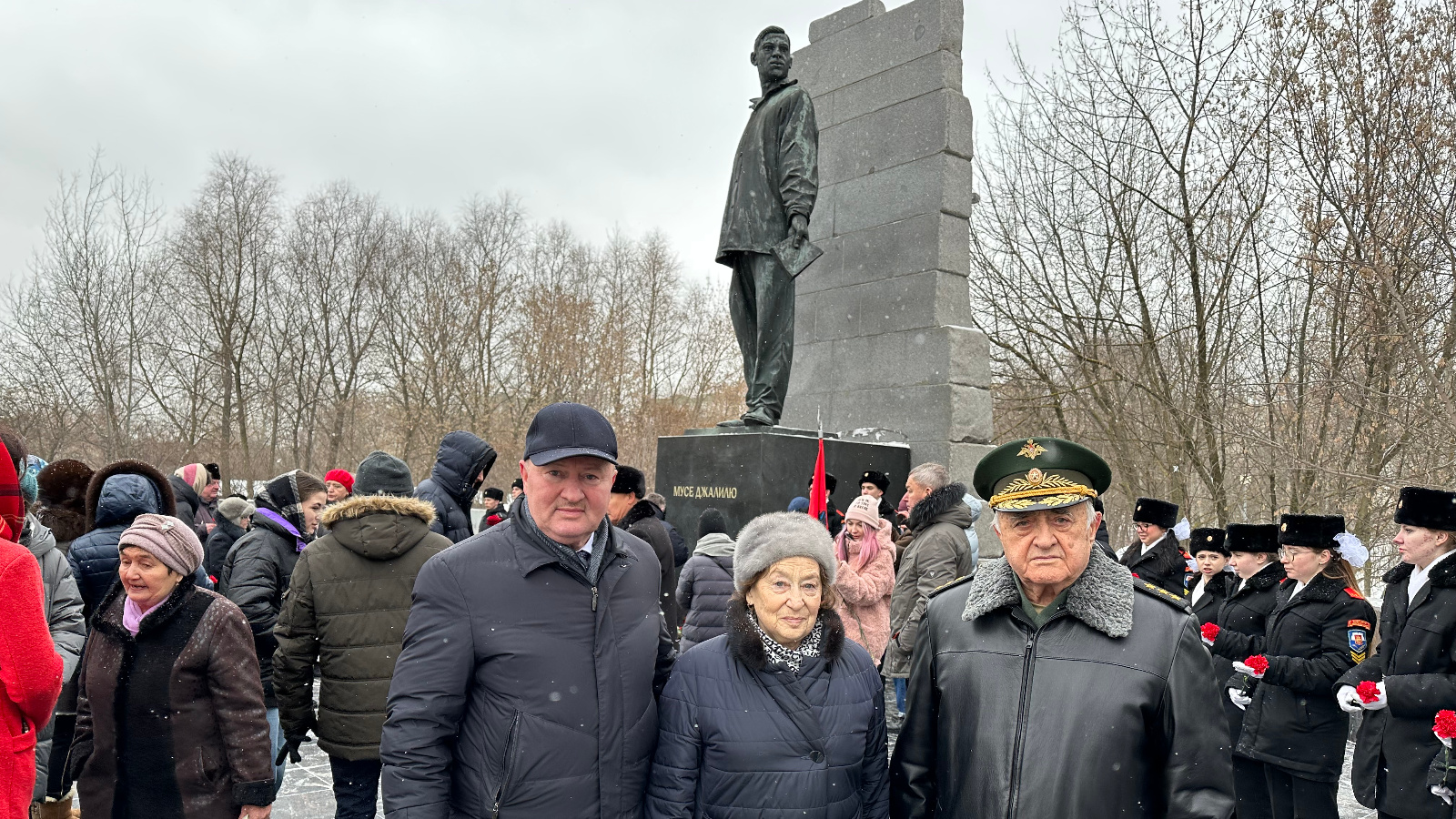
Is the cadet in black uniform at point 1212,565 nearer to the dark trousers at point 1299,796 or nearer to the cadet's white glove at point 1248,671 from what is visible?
the cadet's white glove at point 1248,671

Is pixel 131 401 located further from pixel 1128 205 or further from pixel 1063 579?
pixel 1063 579

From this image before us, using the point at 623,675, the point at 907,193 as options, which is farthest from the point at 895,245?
the point at 623,675

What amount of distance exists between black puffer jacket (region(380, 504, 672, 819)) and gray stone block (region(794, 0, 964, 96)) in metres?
8.78

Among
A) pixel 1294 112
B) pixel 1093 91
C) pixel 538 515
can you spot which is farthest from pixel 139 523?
pixel 1093 91

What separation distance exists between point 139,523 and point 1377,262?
8959 mm

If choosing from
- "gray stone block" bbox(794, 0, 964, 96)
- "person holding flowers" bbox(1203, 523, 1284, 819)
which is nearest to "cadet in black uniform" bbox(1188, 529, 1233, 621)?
"person holding flowers" bbox(1203, 523, 1284, 819)

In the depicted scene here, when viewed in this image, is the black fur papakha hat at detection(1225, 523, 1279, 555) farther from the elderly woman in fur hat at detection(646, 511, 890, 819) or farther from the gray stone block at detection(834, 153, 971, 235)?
the gray stone block at detection(834, 153, 971, 235)

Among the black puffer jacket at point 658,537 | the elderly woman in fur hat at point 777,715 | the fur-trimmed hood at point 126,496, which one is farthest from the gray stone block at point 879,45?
the elderly woman in fur hat at point 777,715

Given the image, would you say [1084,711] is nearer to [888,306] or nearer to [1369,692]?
[1369,692]

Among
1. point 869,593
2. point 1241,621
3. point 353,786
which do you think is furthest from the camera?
point 869,593

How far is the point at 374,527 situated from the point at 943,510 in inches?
147

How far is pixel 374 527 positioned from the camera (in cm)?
410

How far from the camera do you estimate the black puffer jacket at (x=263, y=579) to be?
14.8 ft

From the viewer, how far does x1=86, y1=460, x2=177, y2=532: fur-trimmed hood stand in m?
4.84
